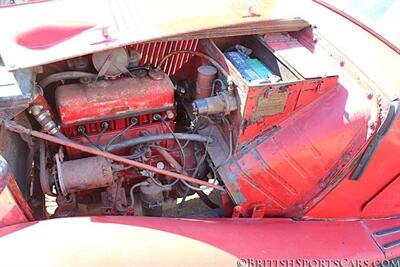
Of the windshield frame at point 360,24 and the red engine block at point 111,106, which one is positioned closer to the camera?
the red engine block at point 111,106

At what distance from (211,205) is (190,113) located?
0.59 metres

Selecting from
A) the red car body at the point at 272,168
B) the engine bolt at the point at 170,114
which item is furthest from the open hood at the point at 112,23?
the engine bolt at the point at 170,114

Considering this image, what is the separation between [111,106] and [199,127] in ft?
1.85

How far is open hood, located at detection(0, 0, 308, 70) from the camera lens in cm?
204

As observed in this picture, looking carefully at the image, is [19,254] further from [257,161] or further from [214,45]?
[214,45]

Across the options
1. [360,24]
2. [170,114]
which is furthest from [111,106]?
[360,24]

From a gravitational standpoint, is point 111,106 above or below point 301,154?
above

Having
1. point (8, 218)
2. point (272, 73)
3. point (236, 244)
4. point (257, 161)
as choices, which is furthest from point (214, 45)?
point (8, 218)

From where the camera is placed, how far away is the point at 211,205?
2.71m

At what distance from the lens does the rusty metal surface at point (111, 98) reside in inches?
85.4

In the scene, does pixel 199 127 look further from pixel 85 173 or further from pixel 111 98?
pixel 85 173

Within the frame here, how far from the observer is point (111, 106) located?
2227mm

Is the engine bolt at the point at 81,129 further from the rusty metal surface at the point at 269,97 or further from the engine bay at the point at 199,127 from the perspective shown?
the rusty metal surface at the point at 269,97

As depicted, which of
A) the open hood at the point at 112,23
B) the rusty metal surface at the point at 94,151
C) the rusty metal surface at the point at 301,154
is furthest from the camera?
the rusty metal surface at the point at 301,154
